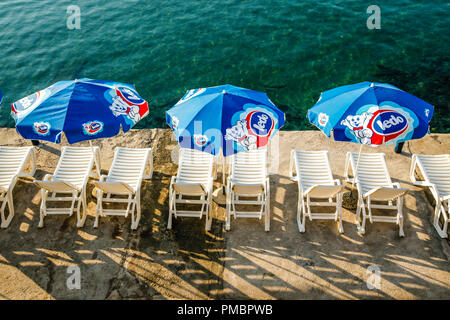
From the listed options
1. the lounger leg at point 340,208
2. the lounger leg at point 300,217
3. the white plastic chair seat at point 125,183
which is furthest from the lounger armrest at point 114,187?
the lounger leg at point 340,208

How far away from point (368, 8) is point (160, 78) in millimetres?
A: 9976

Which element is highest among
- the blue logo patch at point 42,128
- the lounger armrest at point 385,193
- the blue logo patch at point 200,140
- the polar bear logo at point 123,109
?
the polar bear logo at point 123,109

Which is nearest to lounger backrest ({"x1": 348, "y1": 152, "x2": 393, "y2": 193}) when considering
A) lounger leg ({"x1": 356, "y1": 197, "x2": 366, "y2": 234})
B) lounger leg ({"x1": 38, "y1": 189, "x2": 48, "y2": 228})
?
lounger leg ({"x1": 356, "y1": 197, "x2": 366, "y2": 234})

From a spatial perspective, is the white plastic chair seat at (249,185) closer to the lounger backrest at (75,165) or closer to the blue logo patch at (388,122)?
the blue logo patch at (388,122)

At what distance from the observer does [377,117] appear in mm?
6320

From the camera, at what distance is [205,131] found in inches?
253

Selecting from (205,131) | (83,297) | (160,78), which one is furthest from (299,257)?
(160,78)

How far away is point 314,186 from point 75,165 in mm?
5069

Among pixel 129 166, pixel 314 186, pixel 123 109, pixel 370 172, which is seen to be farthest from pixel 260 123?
pixel 129 166

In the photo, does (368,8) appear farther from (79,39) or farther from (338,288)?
(338,288)

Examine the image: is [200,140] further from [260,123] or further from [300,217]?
[300,217]

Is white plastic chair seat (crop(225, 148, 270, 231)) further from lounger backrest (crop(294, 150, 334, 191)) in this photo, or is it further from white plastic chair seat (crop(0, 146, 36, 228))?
white plastic chair seat (crop(0, 146, 36, 228))

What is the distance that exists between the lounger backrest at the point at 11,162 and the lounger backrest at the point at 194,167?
3473mm

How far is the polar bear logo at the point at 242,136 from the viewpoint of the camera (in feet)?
21.2
